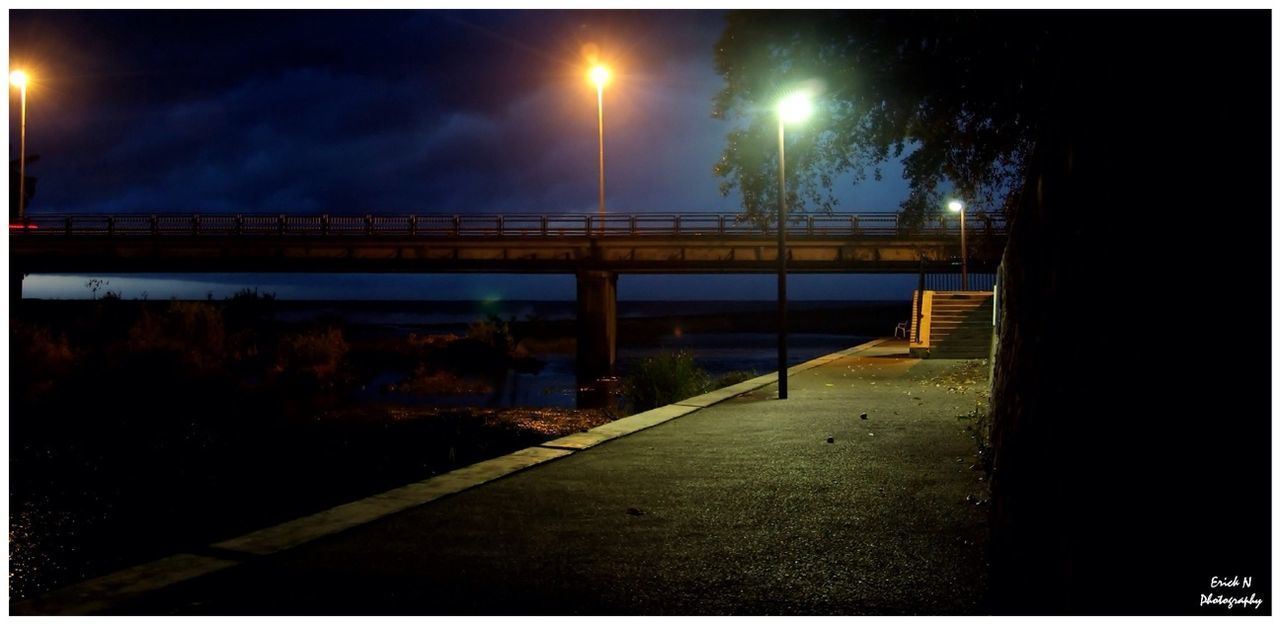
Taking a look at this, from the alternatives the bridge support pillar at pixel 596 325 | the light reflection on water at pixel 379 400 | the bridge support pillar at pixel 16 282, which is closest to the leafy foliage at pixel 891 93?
the light reflection on water at pixel 379 400

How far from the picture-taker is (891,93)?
18.7 m

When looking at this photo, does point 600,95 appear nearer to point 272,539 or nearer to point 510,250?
point 510,250

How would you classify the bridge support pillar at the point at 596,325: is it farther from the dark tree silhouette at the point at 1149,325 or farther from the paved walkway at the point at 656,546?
the dark tree silhouette at the point at 1149,325

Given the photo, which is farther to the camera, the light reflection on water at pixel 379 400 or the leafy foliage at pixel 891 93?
the leafy foliage at pixel 891 93

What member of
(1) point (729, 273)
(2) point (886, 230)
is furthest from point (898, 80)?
(1) point (729, 273)

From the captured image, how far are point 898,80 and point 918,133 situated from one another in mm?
1331

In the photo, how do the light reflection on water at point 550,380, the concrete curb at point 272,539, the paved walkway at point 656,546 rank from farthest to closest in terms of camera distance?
the light reflection on water at point 550,380
the paved walkway at point 656,546
the concrete curb at point 272,539

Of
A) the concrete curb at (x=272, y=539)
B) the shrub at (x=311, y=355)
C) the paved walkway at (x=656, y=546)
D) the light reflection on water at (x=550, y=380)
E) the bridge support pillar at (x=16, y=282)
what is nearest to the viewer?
the concrete curb at (x=272, y=539)

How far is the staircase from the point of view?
86.1ft

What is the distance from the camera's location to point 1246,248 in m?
2.86

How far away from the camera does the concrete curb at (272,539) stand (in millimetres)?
4312

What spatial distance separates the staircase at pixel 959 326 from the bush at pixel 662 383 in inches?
395

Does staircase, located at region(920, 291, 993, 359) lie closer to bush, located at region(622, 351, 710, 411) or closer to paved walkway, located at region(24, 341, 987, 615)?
bush, located at region(622, 351, 710, 411)

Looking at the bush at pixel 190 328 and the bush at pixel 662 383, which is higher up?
the bush at pixel 190 328
